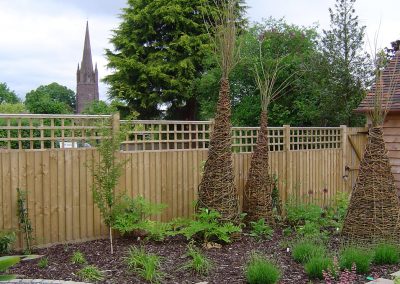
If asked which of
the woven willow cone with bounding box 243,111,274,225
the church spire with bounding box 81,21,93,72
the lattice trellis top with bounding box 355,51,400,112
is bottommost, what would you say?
the woven willow cone with bounding box 243,111,274,225

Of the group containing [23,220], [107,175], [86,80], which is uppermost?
[86,80]

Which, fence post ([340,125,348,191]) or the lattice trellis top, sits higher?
the lattice trellis top

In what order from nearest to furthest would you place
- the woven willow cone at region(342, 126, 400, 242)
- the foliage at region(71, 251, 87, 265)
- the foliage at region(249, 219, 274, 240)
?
the foliage at region(71, 251, 87, 265), the woven willow cone at region(342, 126, 400, 242), the foliage at region(249, 219, 274, 240)

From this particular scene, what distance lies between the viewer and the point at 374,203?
621 centimetres

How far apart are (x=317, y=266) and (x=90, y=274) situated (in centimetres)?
219

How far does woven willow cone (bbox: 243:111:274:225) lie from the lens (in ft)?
23.4

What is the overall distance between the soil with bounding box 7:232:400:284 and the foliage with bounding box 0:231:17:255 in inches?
14.4

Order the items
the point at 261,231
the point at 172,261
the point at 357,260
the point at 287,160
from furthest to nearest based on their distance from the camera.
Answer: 1. the point at 287,160
2. the point at 261,231
3. the point at 172,261
4. the point at 357,260

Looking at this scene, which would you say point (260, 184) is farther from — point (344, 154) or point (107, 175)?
point (344, 154)

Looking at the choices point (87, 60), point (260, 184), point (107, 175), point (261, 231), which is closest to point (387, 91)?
point (260, 184)

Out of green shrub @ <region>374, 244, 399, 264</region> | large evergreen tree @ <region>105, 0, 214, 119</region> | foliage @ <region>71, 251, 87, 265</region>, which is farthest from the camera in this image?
large evergreen tree @ <region>105, 0, 214, 119</region>

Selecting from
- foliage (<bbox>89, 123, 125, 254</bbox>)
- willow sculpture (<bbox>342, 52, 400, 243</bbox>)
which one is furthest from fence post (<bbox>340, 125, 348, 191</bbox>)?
foliage (<bbox>89, 123, 125, 254</bbox>)

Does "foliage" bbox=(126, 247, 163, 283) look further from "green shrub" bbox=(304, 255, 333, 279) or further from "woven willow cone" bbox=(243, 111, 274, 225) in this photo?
"woven willow cone" bbox=(243, 111, 274, 225)

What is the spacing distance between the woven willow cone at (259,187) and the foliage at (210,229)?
3.22 feet
